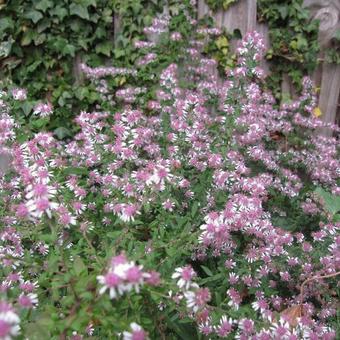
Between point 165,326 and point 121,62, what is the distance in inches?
106

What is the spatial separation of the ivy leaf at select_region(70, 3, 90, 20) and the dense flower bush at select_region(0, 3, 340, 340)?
1.33ft

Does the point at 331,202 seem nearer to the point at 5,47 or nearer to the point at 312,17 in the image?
the point at 312,17

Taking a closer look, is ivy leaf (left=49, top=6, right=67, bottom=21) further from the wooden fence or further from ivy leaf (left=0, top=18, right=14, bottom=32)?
the wooden fence

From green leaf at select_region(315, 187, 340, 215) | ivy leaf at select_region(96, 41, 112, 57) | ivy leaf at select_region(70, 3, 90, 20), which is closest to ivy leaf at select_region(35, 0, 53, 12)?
ivy leaf at select_region(70, 3, 90, 20)

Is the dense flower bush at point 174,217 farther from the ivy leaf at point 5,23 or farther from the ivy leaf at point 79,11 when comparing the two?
the ivy leaf at point 5,23

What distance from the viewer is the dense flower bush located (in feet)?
4.86

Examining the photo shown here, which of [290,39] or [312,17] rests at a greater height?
[312,17]

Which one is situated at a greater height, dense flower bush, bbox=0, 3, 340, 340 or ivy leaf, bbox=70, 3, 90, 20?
ivy leaf, bbox=70, 3, 90, 20

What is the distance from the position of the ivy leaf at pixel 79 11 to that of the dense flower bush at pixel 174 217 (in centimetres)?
41

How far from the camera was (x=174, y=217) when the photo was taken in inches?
96.7

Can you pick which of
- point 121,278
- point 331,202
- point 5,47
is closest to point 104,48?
point 5,47

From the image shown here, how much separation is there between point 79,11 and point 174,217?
90.2 inches

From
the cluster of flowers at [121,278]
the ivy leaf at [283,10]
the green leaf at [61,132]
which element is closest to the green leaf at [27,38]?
the green leaf at [61,132]

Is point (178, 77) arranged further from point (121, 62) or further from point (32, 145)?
point (32, 145)
